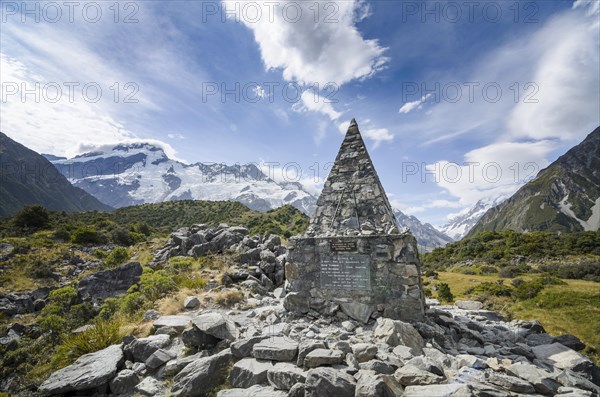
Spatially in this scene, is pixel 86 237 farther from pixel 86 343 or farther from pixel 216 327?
pixel 216 327

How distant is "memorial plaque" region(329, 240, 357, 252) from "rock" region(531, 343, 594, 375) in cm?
535

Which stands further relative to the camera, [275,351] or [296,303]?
[296,303]

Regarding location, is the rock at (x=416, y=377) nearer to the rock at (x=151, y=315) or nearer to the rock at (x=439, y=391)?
the rock at (x=439, y=391)

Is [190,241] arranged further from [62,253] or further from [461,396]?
[461,396]

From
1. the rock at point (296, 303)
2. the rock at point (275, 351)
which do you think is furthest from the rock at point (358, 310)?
the rock at point (275, 351)

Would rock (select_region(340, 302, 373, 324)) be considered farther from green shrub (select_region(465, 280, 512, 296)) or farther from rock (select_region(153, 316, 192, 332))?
green shrub (select_region(465, 280, 512, 296))

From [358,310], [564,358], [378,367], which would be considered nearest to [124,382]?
[378,367]

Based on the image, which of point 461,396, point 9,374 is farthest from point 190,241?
point 461,396

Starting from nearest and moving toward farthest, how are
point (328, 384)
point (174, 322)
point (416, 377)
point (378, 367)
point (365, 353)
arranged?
point (328, 384), point (416, 377), point (378, 367), point (365, 353), point (174, 322)

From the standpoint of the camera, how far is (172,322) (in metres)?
7.99

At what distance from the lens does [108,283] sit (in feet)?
51.2

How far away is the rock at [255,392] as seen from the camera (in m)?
4.72

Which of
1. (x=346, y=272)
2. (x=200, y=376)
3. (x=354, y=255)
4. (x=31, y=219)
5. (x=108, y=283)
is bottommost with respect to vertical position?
(x=108, y=283)

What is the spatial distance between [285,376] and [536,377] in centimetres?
433
